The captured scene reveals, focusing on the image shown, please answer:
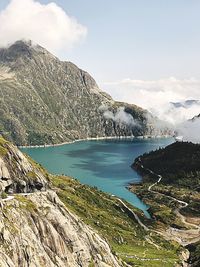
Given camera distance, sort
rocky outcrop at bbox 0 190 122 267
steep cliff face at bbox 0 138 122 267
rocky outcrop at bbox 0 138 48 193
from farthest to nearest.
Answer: rocky outcrop at bbox 0 138 48 193 → steep cliff face at bbox 0 138 122 267 → rocky outcrop at bbox 0 190 122 267

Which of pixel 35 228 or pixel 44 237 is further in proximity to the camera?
pixel 44 237

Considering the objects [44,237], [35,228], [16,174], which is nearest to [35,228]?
[35,228]

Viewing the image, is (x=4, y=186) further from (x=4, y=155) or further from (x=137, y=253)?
(x=137, y=253)

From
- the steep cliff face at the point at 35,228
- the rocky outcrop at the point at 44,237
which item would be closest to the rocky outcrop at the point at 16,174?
the steep cliff face at the point at 35,228

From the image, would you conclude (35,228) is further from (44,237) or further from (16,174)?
(16,174)

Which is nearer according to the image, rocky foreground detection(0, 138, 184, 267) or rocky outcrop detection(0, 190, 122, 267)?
rocky outcrop detection(0, 190, 122, 267)

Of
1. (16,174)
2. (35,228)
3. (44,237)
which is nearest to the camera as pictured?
(35,228)

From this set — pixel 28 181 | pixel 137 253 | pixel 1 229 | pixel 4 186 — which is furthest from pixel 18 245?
pixel 137 253

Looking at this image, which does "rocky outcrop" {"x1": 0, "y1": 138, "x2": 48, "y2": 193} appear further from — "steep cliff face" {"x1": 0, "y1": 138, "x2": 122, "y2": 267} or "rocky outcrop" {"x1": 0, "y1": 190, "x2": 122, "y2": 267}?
"rocky outcrop" {"x1": 0, "y1": 190, "x2": 122, "y2": 267}

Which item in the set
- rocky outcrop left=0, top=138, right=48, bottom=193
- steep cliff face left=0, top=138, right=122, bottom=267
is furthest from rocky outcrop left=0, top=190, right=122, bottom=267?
rocky outcrop left=0, top=138, right=48, bottom=193
